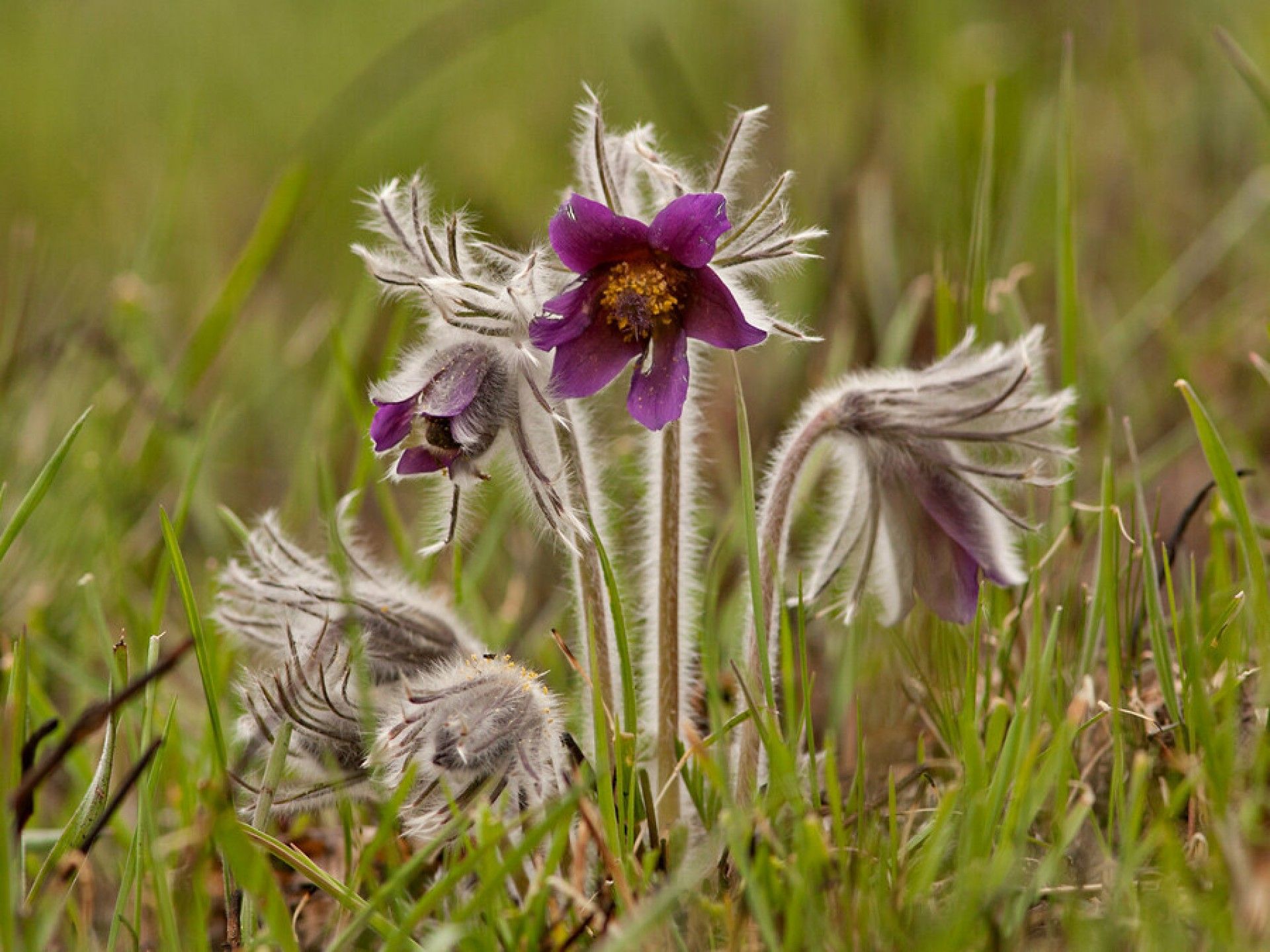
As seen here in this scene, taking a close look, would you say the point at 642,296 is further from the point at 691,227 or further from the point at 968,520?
the point at 968,520

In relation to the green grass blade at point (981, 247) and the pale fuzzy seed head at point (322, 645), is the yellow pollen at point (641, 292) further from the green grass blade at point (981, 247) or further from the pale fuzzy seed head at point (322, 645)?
the green grass blade at point (981, 247)

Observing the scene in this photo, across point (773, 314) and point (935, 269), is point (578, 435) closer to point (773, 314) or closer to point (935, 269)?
point (773, 314)

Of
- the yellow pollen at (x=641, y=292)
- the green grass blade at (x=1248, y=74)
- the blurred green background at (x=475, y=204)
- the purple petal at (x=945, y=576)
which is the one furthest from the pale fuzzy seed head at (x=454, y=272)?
the green grass blade at (x=1248, y=74)

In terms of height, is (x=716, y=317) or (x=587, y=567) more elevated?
(x=716, y=317)

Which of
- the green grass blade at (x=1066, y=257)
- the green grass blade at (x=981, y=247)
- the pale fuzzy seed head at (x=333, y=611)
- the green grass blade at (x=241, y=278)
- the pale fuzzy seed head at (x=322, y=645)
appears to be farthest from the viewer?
the green grass blade at (x=241, y=278)

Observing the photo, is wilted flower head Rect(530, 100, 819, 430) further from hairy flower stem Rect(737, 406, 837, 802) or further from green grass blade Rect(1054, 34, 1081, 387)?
green grass blade Rect(1054, 34, 1081, 387)

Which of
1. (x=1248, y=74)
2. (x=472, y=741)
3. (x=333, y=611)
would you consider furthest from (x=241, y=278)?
(x=1248, y=74)

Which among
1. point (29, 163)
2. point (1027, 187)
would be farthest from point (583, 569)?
point (29, 163)
